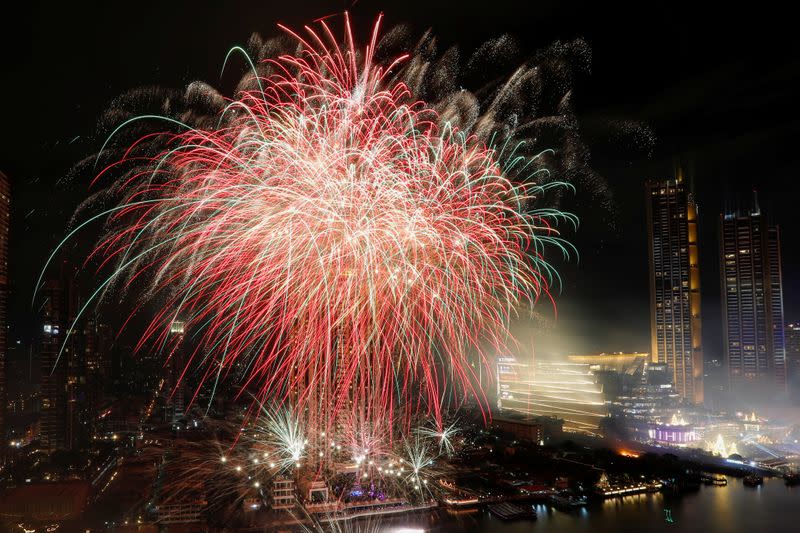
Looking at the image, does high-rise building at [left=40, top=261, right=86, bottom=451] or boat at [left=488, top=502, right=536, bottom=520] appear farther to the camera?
high-rise building at [left=40, top=261, right=86, bottom=451]

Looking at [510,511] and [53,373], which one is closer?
[510,511]

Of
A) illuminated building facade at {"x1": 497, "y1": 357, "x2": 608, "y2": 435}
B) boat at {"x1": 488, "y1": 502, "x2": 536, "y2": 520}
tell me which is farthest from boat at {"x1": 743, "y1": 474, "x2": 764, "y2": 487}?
boat at {"x1": 488, "y1": 502, "x2": 536, "y2": 520}

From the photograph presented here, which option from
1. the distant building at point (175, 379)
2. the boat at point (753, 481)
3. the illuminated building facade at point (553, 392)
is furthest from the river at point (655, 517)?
the distant building at point (175, 379)

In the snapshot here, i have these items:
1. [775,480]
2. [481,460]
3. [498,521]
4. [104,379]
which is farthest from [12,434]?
[775,480]

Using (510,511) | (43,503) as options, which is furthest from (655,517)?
(43,503)

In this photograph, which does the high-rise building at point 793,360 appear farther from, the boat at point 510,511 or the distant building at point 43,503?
the distant building at point 43,503

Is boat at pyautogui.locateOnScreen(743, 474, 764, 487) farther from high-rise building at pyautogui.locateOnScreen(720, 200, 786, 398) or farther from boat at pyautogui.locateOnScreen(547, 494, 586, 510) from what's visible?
high-rise building at pyautogui.locateOnScreen(720, 200, 786, 398)

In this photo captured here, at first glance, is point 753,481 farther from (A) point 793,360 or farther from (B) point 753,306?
(A) point 793,360
